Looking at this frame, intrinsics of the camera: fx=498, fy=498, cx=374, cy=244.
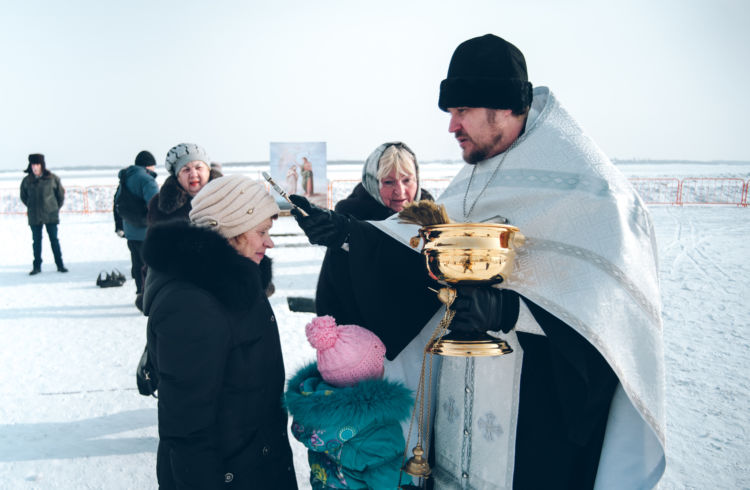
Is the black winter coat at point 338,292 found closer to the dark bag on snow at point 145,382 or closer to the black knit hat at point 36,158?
the dark bag on snow at point 145,382

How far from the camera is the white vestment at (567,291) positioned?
141cm

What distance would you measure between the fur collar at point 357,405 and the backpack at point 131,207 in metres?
4.92

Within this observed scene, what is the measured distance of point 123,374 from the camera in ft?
14.9

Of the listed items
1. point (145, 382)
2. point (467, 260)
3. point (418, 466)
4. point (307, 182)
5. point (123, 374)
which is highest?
point (307, 182)

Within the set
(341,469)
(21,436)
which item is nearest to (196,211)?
(341,469)

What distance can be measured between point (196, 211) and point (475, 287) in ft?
3.91

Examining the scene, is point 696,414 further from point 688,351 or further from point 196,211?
point 196,211

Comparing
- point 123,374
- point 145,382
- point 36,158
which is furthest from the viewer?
Result: point 36,158

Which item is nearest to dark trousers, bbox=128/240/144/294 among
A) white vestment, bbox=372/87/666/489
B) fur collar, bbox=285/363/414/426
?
fur collar, bbox=285/363/414/426

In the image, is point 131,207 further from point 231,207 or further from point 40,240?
point 231,207

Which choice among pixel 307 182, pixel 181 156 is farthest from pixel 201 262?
pixel 307 182

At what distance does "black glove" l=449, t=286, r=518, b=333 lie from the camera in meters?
1.34

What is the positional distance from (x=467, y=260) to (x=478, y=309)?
15 cm

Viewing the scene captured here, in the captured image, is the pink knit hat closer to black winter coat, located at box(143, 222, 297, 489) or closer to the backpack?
black winter coat, located at box(143, 222, 297, 489)
